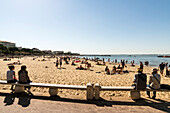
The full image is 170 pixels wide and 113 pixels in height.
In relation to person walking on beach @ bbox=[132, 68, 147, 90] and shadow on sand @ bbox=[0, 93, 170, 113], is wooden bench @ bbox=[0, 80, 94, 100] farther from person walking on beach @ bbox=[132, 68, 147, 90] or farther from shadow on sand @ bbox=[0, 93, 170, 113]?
person walking on beach @ bbox=[132, 68, 147, 90]

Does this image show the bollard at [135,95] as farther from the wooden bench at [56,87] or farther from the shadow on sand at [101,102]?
the wooden bench at [56,87]

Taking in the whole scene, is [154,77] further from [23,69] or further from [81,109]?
[23,69]

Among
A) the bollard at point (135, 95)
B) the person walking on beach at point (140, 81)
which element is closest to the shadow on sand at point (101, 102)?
the bollard at point (135, 95)

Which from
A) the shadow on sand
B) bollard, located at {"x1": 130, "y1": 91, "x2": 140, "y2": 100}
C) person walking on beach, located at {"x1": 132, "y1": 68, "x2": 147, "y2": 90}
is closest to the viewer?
the shadow on sand

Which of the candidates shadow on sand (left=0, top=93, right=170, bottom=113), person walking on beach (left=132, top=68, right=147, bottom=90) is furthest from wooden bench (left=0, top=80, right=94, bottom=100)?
person walking on beach (left=132, top=68, right=147, bottom=90)

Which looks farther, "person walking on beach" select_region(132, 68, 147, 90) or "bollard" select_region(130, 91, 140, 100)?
"bollard" select_region(130, 91, 140, 100)

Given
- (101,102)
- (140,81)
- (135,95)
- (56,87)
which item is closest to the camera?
(101,102)

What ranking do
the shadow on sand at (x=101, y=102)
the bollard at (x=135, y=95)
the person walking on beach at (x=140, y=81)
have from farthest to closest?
the bollard at (x=135, y=95) < the person walking on beach at (x=140, y=81) < the shadow on sand at (x=101, y=102)

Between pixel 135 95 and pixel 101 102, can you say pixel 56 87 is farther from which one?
pixel 135 95

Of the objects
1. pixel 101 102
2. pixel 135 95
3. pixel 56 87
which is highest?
pixel 56 87

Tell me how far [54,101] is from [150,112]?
3.55 m

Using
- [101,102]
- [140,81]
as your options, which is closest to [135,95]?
[140,81]

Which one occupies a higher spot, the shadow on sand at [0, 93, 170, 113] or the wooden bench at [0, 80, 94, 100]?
the wooden bench at [0, 80, 94, 100]

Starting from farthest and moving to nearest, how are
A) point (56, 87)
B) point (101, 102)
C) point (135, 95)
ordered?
point (56, 87)
point (135, 95)
point (101, 102)
